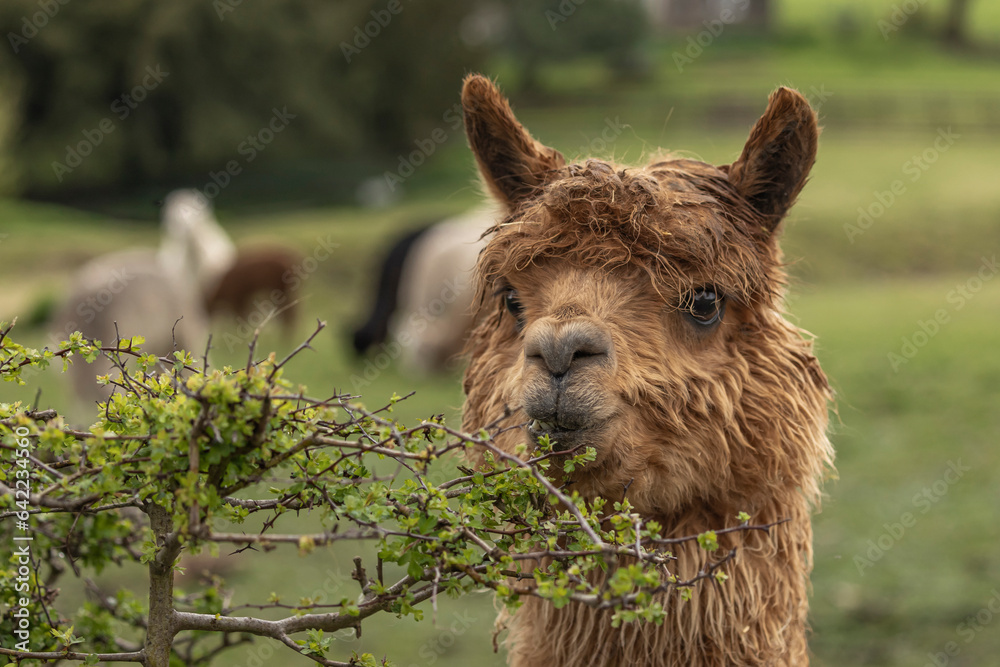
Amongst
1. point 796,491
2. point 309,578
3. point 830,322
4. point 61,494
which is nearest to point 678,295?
point 796,491

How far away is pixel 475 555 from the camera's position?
→ 1954 millimetres

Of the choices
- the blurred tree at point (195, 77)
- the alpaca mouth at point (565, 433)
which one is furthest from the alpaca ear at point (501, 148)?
the blurred tree at point (195, 77)

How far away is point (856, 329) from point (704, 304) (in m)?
11.9

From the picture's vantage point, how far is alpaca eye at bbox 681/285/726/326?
278cm

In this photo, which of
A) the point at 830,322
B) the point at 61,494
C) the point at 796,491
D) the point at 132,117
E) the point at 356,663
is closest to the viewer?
the point at 61,494

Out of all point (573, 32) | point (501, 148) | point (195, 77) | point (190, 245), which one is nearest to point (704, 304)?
point (501, 148)

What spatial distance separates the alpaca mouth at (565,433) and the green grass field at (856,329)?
3.37 ft

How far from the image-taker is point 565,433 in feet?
7.95

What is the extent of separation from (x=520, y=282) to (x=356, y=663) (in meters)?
1.24

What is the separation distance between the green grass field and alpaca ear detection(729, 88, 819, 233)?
0.21m

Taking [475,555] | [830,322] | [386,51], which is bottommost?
[475,555]

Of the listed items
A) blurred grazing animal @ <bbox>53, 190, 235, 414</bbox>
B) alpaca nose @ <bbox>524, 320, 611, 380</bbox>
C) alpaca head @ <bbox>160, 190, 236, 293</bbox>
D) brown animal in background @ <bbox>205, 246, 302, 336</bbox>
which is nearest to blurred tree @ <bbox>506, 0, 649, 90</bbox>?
brown animal in background @ <bbox>205, 246, 302, 336</bbox>

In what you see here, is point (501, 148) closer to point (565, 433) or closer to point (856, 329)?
point (565, 433)

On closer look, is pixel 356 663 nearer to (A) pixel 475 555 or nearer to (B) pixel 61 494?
(A) pixel 475 555
